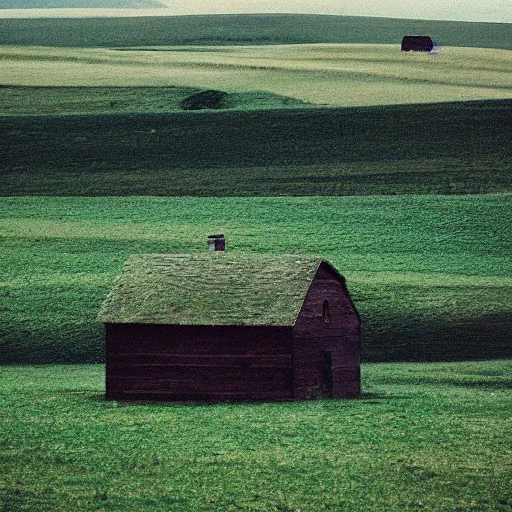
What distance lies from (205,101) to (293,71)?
18.8 meters

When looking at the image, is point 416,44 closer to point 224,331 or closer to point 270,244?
point 270,244

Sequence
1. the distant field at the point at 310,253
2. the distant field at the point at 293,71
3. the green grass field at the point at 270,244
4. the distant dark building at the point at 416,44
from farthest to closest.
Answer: the distant dark building at the point at 416,44 → the distant field at the point at 293,71 → the distant field at the point at 310,253 → the green grass field at the point at 270,244

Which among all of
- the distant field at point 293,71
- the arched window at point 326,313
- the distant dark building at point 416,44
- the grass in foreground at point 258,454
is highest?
the distant dark building at point 416,44

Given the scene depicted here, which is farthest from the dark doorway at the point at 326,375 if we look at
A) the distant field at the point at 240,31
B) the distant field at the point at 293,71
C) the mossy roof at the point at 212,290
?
the distant field at the point at 240,31

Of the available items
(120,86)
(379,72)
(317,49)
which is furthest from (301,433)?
(317,49)

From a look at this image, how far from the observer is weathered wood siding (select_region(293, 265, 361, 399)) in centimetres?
3469

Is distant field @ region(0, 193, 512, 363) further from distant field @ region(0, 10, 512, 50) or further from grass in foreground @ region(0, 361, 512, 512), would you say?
distant field @ region(0, 10, 512, 50)

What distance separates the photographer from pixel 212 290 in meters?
35.3

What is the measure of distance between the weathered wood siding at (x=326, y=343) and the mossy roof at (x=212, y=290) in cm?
65

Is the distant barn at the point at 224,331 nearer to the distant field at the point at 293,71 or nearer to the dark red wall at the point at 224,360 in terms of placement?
the dark red wall at the point at 224,360

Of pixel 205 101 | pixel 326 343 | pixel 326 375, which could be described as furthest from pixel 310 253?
pixel 205 101

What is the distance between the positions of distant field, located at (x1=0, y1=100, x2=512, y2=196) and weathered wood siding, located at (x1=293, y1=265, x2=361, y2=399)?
100ft

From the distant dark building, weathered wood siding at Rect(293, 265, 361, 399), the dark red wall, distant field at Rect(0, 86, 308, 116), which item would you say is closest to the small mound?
distant field at Rect(0, 86, 308, 116)

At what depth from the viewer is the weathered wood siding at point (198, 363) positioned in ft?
112
